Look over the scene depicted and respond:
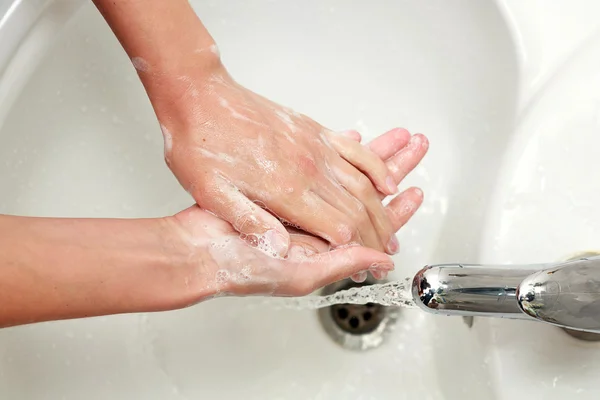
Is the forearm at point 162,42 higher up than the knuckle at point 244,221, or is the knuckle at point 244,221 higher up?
the forearm at point 162,42

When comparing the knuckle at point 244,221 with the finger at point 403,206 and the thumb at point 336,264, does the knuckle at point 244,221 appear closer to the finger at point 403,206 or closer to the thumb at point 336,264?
the thumb at point 336,264

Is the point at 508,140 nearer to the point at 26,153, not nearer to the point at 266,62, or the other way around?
the point at 266,62

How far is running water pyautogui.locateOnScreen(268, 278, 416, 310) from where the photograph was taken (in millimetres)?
486

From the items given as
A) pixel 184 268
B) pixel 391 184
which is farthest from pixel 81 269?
pixel 391 184

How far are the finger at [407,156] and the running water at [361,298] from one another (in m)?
0.11

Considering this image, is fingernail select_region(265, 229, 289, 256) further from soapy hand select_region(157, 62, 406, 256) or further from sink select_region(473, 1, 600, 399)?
sink select_region(473, 1, 600, 399)

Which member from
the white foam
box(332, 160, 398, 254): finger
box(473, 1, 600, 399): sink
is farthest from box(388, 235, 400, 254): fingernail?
the white foam

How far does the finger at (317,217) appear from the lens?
50 centimetres

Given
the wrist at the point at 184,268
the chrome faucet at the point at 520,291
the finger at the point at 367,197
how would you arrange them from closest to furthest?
1. the chrome faucet at the point at 520,291
2. the wrist at the point at 184,268
3. the finger at the point at 367,197

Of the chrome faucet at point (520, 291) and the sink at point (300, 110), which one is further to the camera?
the sink at point (300, 110)

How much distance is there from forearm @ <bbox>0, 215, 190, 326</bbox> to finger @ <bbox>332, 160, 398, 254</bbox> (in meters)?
0.18

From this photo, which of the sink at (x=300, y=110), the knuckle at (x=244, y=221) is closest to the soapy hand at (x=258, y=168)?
the knuckle at (x=244, y=221)

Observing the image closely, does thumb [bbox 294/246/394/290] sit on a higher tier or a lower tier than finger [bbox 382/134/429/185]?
lower

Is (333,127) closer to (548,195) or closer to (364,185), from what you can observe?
(364,185)
